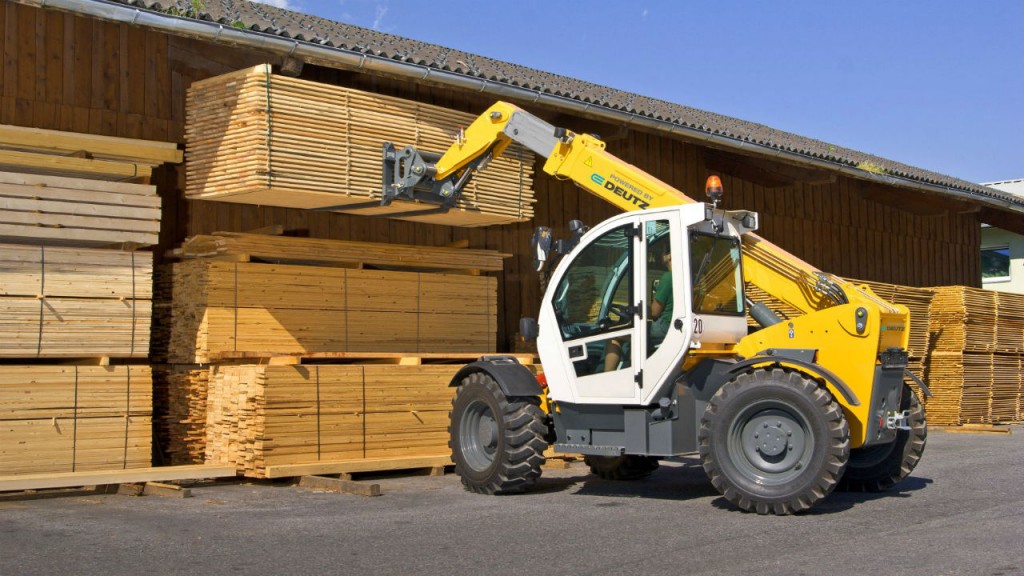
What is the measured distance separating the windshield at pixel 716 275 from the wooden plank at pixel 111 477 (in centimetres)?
468

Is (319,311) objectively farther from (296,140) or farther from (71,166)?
(71,166)

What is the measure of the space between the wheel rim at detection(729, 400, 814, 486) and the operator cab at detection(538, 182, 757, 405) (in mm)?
708

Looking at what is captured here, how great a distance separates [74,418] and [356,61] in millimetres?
4399

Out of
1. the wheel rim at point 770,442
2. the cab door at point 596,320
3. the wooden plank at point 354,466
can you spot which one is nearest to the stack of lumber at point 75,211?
the wooden plank at point 354,466

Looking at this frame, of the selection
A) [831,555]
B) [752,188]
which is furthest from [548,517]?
[752,188]

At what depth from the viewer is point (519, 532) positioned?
7387mm

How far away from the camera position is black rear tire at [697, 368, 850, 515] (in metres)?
7.77

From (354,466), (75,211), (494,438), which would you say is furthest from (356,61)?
(494,438)

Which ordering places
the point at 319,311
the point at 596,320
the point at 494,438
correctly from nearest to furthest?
the point at 596,320 → the point at 494,438 → the point at 319,311

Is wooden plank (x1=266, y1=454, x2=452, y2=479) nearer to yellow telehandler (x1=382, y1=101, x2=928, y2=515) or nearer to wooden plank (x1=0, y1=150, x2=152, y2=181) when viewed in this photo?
yellow telehandler (x1=382, y1=101, x2=928, y2=515)

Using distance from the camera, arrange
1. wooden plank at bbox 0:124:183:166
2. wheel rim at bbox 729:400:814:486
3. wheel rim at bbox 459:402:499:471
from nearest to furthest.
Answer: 1. wheel rim at bbox 729:400:814:486
2. wheel rim at bbox 459:402:499:471
3. wooden plank at bbox 0:124:183:166

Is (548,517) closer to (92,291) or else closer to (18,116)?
(92,291)

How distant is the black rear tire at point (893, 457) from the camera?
30.3 feet

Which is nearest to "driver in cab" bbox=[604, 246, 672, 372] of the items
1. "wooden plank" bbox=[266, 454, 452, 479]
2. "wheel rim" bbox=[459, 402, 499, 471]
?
"wheel rim" bbox=[459, 402, 499, 471]
